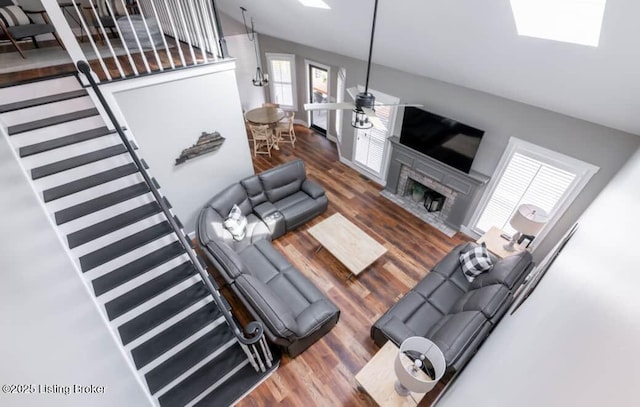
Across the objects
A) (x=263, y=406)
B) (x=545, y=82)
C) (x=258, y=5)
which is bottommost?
(x=263, y=406)

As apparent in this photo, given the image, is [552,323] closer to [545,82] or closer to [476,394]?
[476,394]

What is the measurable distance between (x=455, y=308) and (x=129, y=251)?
379 centimetres

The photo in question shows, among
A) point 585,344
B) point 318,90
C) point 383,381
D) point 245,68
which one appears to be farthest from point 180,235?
point 245,68

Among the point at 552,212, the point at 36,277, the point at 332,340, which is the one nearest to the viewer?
the point at 36,277

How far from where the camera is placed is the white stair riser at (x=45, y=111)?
286 centimetres

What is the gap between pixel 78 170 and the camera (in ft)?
9.77

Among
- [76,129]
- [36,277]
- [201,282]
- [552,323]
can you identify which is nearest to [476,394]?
[552,323]

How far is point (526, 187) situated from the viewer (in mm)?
3947

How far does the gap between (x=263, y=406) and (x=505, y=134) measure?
15.3 ft

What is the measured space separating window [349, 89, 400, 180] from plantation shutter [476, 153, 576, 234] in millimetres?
2180

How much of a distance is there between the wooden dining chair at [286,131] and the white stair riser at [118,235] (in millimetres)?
4591

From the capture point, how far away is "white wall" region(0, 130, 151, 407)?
0.98 meters

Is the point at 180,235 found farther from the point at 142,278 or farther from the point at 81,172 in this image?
the point at 81,172

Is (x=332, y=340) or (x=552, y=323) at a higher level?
(x=552, y=323)
